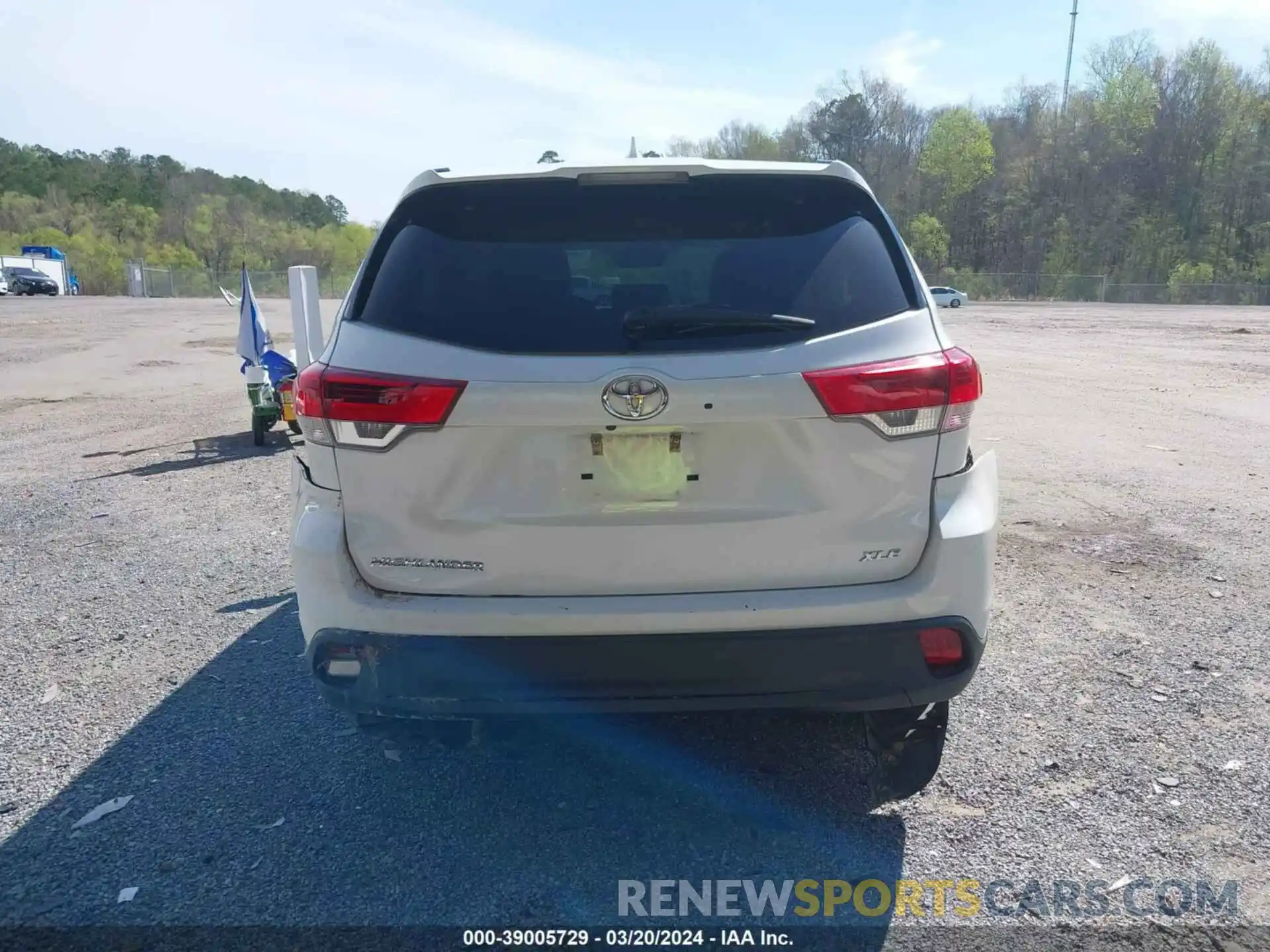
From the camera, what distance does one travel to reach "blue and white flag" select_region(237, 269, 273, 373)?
8812 mm

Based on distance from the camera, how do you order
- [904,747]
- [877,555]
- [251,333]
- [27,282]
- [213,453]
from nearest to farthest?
[877,555]
[904,747]
[213,453]
[251,333]
[27,282]

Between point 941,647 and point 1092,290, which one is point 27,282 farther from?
point 1092,290

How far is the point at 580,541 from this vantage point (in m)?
2.32

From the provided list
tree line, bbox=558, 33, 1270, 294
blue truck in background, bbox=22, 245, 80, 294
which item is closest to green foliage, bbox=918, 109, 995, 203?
tree line, bbox=558, 33, 1270, 294

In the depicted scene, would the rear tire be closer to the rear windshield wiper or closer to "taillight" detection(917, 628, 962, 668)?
"taillight" detection(917, 628, 962, 668)

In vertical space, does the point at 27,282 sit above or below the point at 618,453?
above

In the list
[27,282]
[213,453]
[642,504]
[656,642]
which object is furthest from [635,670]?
[27,282]

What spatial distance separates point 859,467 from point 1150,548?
4.08 meters

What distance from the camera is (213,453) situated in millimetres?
8727

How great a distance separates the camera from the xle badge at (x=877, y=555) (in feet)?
7.74

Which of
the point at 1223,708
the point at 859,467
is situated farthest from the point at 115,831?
the point at 1223,708

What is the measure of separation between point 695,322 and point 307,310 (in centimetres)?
476

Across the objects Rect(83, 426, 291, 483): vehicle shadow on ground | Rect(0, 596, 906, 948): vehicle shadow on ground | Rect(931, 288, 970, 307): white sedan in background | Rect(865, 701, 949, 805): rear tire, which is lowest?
Rect(0, 596, 906, 948): vehicle shadow on ground

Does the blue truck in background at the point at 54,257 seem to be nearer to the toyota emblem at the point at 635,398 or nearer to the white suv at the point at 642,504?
the white suv at the point at 642,504
